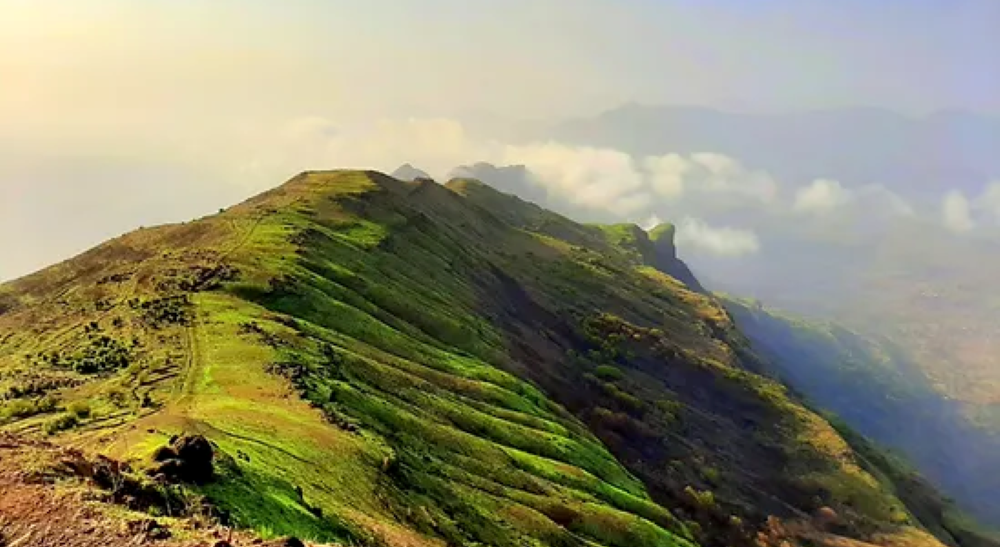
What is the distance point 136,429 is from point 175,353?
15519mm

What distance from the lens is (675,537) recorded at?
240 feet

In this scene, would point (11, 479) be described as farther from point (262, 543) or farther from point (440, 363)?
point (440, 363)

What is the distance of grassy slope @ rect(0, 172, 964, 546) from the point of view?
45.4 metres

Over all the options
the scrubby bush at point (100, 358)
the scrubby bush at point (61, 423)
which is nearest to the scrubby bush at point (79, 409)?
the scrubby bush at point (61, 423)

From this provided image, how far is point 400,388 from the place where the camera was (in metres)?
66.0

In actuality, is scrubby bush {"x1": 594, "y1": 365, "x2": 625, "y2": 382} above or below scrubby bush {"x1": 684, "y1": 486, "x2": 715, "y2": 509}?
above

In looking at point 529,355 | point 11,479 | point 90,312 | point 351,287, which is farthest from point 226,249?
point 11,479

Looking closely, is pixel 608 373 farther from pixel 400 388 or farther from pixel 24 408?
pixel 24 408

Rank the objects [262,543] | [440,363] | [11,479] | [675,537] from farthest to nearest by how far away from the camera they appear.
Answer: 1. [440,363]
2. [675,537]
3. [11,479]
4. [262,543]

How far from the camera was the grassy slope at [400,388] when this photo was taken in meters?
45.4

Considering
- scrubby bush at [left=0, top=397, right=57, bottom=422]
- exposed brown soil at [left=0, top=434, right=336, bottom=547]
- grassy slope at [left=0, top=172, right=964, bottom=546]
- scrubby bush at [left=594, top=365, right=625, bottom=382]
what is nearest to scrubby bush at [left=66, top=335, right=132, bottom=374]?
grassy slope at [left=0, top=172, right=964, bottom=546]

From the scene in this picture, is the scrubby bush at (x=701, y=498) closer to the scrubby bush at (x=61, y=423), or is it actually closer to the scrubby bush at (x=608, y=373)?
the scrubby bush at (x=608, y=373)

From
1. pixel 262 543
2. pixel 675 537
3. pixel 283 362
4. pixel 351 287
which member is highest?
pixel 351 287

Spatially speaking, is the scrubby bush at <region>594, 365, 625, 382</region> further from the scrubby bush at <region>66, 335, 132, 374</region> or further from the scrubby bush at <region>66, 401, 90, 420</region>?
the scrubby bush at <region>66, 401, 90, 420</region>
